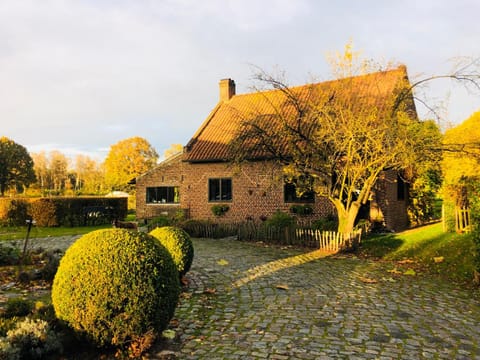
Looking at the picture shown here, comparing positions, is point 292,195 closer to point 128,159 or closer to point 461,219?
point 461,219

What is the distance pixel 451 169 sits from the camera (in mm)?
15297

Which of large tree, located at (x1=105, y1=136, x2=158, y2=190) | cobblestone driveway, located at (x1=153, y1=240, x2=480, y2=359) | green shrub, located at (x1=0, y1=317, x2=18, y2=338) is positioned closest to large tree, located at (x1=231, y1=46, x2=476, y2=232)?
cobblestone driveway, located at (x1=153, y1=240, x2=480, y2=359)

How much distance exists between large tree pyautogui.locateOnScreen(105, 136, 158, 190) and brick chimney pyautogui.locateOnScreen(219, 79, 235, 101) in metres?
30.4

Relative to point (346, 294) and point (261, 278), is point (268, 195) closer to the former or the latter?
point (261, 278)

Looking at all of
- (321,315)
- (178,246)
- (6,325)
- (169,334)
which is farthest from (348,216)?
(6,325)

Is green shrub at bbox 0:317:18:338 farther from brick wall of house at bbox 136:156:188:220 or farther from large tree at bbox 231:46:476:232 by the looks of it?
brick wall of house at bbox 136:156:188:220

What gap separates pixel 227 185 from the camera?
20.5 m

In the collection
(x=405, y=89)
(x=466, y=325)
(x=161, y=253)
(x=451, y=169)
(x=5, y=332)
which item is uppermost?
(x=405, y=89)

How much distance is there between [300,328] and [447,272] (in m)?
6.03

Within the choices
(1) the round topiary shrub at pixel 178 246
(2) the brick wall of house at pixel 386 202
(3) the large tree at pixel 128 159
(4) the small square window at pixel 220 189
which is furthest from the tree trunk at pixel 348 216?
(3) the large tree at pixel 128 159

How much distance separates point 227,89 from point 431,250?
17206 millimetres

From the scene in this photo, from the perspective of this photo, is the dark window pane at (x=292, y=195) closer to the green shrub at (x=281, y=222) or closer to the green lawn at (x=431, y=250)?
the green shrub at (x=281, y=222)

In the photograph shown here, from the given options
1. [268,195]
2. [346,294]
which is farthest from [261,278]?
[268,195]

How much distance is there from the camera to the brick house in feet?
56.2
